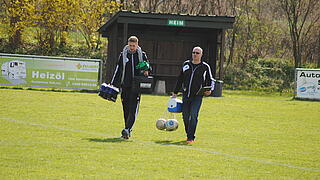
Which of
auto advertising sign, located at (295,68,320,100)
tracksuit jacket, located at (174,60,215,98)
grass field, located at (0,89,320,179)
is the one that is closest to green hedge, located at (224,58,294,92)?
auto advertising sign, located at (295,68,320,100)

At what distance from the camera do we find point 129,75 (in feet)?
40.0

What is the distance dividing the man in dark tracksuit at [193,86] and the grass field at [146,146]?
39cm

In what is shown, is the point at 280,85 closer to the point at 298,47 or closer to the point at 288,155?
the point at 298,47

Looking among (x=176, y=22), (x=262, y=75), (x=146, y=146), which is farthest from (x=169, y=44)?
(x=146, y=146)

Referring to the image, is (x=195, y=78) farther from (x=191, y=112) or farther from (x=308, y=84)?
(x=308, y=84)

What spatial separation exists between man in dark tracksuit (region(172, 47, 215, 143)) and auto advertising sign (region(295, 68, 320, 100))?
17574 mm

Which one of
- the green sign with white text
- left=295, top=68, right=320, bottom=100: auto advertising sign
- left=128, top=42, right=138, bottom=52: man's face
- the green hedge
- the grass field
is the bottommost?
the green hedge

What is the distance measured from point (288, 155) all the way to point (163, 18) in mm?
18275

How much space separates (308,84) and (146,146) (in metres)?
19.2

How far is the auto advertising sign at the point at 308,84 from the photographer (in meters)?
28.9

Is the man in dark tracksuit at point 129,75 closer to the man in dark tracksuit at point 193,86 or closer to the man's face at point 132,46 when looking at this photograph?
the man's face at point 132,46

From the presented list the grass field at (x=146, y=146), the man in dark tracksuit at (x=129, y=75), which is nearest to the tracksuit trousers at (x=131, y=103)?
the man in dark tracksuit at (x=129, y=75)

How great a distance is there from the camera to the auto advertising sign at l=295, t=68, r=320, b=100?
1139 inches

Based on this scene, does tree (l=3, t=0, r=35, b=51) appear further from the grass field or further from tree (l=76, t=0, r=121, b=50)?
the grass field
